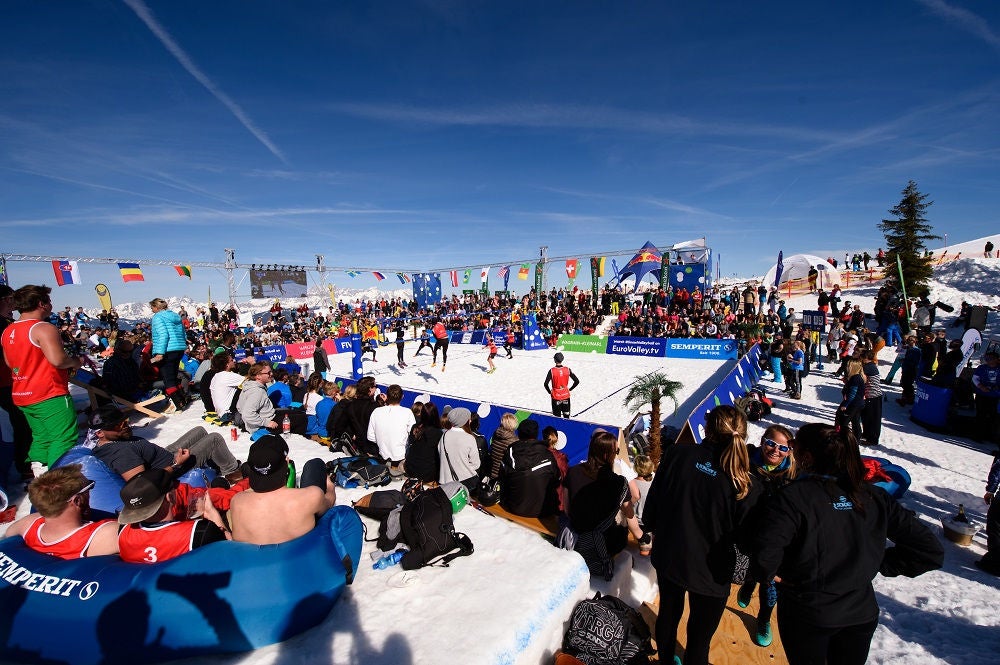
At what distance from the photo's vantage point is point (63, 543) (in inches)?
103

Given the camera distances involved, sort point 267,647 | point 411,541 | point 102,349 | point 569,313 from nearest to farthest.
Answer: point 267,647 → point 411,541 → point 102,349 → point 569,313

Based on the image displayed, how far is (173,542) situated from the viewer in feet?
9.23

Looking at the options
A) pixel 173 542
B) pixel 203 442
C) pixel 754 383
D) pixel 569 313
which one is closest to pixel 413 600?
pixel 173 542

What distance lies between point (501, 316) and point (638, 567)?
80.9 feet

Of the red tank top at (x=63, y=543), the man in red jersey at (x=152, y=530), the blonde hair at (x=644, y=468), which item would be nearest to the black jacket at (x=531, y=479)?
the blonde hair at (x=644, y=468)

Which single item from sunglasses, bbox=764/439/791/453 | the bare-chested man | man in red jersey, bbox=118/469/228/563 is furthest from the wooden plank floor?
man in red jersey, bbox=118/469/228/563

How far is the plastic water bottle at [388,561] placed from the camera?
3.56 meters

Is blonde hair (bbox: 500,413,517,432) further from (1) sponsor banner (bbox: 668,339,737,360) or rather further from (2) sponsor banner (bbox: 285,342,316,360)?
(2) sponsor banner (bbox: 285,342,316,360)

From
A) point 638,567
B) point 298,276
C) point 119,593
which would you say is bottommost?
point 638,567

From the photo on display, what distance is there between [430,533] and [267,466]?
150 centimetres

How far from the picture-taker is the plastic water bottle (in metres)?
3.56

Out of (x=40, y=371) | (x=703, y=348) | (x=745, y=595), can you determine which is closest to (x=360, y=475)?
(x=40, y=371)

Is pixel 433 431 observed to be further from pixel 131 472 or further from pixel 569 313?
pixel 569 313

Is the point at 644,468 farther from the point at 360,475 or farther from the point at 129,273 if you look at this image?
the point at 129,273
